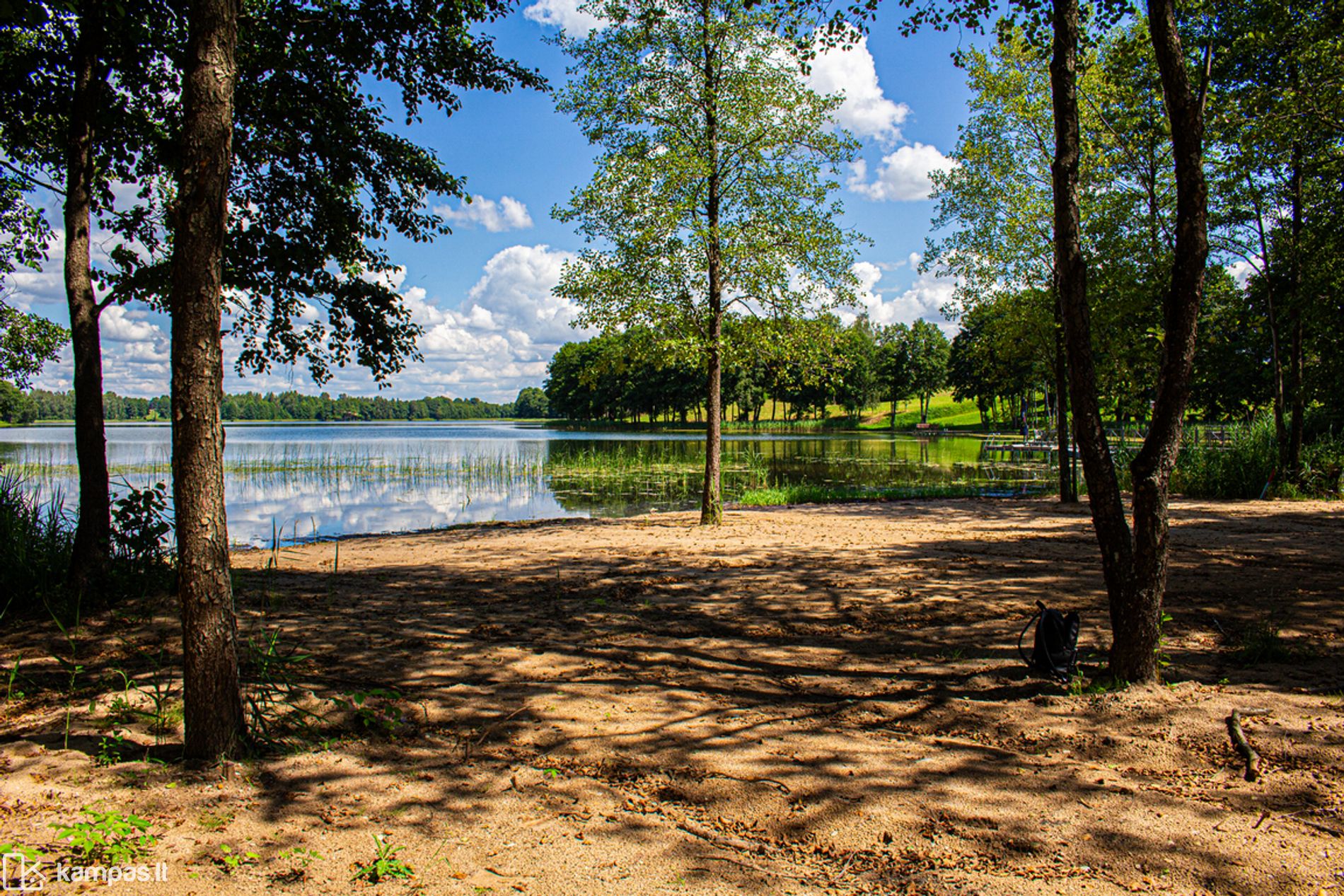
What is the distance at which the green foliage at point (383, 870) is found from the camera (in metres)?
2.70

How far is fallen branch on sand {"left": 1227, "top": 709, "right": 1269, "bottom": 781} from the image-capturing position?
135 inches

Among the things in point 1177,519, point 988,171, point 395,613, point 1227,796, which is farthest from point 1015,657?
point 988,171

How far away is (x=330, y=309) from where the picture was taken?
8.56 m

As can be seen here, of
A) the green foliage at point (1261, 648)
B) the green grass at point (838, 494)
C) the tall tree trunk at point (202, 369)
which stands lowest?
the green grass at point (838, 494)

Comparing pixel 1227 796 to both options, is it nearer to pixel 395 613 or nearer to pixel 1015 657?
pixel 1015 657

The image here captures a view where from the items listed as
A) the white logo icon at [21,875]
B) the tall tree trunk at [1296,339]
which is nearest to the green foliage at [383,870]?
the white logo icon at [21,875]

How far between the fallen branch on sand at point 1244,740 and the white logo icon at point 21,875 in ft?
17.5

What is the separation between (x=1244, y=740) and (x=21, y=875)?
5.67 metres

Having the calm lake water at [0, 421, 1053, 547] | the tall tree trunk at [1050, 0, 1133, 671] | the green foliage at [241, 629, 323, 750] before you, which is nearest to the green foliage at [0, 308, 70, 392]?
the calm lake water at [0, 421, 1053, 547]

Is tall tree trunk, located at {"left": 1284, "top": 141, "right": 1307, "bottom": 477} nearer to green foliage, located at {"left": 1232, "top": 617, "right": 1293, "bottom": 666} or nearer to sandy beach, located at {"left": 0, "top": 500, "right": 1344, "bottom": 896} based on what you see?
sandy beach, located at {"left": 0, "top": 500, "right": 1344, "bottom": 896}

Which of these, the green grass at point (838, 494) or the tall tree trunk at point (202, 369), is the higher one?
the tall tree trunk at point (202, 369)

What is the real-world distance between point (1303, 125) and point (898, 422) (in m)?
78.1

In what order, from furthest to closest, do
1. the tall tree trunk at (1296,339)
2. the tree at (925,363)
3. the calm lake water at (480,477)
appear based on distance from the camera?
the tree at (925,363), the calm lake water at (480,477), the tall tree trunk at (1296,339)

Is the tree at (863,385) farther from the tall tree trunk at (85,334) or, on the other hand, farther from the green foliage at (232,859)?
the green foliage at (232,859)
